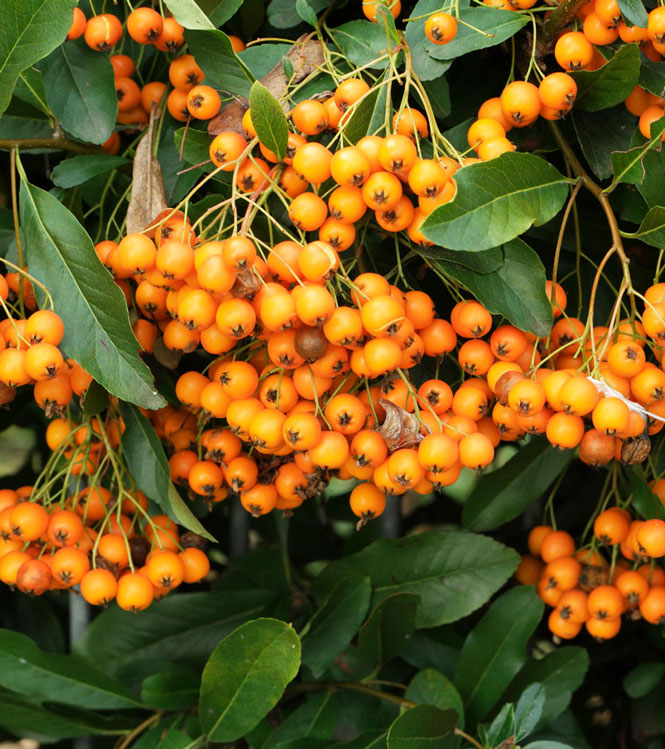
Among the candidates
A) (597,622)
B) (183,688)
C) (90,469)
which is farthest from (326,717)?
(90,469)

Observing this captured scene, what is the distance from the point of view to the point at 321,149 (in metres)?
0.98

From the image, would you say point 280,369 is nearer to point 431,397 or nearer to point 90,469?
point 431,397

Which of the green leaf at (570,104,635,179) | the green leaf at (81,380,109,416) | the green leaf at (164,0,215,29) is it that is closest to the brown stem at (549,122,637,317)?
the green leaf at (570,104,635,179)

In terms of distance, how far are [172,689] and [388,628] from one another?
383 millimetres

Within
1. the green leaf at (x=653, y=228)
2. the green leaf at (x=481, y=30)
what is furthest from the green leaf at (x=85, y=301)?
the green leaf at (x=653, y=228)

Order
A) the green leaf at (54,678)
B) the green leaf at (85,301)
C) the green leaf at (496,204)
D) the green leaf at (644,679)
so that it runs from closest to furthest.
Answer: the green leaf at (496,204) < the green leaf at (85,301) < the green leaf at (54,678) < the green leaf at (644,679)

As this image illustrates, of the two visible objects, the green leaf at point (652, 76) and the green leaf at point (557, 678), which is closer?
the green leaf at point (652, 76)

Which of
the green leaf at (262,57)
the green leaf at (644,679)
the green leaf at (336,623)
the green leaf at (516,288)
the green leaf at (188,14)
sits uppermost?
the green leaf at (188,14)

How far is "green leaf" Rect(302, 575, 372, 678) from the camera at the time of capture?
142cm

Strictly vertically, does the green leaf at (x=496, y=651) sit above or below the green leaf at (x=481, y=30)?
below

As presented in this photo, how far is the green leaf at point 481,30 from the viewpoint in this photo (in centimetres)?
106

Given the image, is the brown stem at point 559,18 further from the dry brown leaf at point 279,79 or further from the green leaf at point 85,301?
the green leaf at point 85,301

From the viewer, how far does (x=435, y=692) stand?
1.40 metres

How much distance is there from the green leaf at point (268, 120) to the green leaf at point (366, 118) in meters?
0.09
